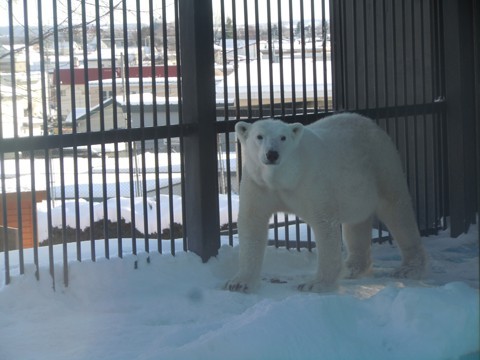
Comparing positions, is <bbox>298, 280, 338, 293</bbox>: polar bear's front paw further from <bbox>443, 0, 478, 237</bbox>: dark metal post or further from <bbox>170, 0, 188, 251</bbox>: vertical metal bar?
<bbox>443, 0, 478, 237</bbox>: dark metal post

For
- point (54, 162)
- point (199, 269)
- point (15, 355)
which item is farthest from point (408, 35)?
point (54, 162)

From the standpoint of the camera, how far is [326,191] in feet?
17.1

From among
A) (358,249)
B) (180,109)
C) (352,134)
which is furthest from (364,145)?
(180,109)

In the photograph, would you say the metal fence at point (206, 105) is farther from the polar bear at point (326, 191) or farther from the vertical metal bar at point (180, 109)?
the polar bear at point (326, 191)

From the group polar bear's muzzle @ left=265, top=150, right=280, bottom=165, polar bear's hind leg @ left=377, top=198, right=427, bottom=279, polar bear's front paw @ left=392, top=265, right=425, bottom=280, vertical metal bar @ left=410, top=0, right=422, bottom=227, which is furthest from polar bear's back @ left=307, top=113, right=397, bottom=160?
vertical metal bar @ left=410, top=0, right=422, bottom=227

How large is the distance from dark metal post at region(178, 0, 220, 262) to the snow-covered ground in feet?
0.70

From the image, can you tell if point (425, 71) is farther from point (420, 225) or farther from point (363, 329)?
point (363, 329)

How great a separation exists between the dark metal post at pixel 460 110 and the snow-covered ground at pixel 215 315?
118 cm

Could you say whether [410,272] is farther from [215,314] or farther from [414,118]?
[414,118]

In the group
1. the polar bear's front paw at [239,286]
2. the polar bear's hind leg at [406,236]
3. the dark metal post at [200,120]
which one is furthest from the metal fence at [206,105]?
the polar bear's hind leg at [406,236]

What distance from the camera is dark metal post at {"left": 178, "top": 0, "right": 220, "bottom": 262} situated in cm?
568

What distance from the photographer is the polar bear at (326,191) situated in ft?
16.7

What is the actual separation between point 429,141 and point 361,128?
172 cm

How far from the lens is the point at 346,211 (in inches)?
215
